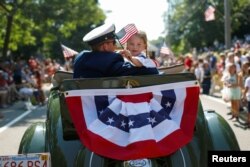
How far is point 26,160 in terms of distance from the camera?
4.31 m

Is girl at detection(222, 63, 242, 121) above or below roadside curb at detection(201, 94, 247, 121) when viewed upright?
above

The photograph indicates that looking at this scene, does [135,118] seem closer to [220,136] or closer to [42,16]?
[220,136]

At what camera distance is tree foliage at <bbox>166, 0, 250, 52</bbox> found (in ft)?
206

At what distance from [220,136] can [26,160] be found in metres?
1.92

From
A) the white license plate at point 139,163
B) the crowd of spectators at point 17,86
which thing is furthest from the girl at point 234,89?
the white license plate at point 139,163

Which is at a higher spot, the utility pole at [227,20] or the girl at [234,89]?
the utility pole at [227,20]

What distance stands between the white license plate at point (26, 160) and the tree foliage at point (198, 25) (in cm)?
5478

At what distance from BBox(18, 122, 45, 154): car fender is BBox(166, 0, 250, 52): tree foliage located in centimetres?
5374

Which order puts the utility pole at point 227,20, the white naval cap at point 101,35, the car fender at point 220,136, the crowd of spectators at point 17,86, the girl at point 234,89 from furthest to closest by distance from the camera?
the utility pole at point 227,20 < the crowd of spectators at point 17,86 < the girl at point 234,89 < the car fender at point 220,136 < the white naval cap at point 101,35

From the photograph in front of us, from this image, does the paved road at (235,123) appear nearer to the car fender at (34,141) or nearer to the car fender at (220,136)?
the car fender at (220,136)

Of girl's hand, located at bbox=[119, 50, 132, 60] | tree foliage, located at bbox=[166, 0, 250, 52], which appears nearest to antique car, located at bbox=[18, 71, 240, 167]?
girl's hand, located at bbox=[119, 50, 132, 60]

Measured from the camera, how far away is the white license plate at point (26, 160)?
14.1ft

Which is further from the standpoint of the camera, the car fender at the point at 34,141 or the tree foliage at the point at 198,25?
the tree foliage at the point at 198,25

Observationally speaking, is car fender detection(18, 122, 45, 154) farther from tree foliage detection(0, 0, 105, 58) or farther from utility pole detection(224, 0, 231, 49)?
tree foliage detection(0, 0, 105, 58)
